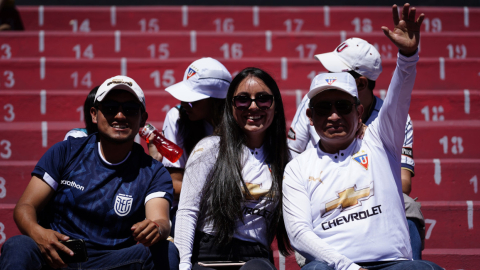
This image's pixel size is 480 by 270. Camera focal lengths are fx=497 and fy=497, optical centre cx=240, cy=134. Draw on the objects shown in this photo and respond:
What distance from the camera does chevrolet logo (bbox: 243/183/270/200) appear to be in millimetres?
2477

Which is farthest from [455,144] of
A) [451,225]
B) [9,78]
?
[9,78]

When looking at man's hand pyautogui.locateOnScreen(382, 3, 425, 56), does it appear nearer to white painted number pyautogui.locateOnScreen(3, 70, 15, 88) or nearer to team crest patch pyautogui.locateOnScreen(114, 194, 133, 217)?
team crest patch pyautogui.locateOnScreen(114, 194, 133, 217)

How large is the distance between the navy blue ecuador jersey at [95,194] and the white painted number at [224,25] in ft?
12.5

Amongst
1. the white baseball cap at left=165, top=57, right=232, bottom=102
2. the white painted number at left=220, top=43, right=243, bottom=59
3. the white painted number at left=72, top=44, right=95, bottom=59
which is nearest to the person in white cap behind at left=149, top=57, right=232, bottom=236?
the white baseball cap at left=165, top=57, right=232, bottom=102

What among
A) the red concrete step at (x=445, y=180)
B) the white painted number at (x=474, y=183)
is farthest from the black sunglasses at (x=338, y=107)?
the white painted number at (x=474, y=183)

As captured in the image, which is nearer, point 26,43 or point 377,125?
point 377,125

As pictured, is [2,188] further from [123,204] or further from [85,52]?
[85,52]

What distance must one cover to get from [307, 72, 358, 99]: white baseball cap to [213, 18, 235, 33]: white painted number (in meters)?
3.76

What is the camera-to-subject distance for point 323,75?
240 centimetres

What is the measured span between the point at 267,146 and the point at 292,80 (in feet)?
8.04

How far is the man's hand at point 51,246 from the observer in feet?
6.79

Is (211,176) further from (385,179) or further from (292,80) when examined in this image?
(292,80)

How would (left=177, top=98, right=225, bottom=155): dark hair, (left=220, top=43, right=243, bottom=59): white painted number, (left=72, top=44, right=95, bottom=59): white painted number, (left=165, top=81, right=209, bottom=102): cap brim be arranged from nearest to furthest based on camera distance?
(left=165, top=81, right=209, bottom=102): cap brim, (left=177, top=98, right=225, bottom=155): dark hair, (left=72, top=44, right=95, bottom=59): white painted number, (left=220, top=43, right=243, bottom=59): white painted number

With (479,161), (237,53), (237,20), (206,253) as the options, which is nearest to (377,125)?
(206,253)
